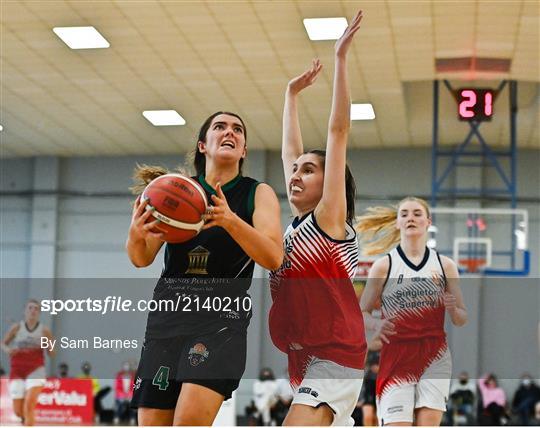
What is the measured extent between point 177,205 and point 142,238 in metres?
0.23

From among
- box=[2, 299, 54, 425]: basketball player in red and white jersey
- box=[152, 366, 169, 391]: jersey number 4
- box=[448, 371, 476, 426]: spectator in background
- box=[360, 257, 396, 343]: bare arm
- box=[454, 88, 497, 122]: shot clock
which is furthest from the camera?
box=[448, 371, 476, 426]: spectator in background

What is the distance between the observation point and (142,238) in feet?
15.1

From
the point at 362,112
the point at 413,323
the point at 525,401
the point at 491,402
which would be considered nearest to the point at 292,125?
the point at 413,323

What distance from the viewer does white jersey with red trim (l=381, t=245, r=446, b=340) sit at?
20.5 feet

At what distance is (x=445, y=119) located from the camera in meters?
19.3

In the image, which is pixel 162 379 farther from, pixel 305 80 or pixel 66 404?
pixel 66 404

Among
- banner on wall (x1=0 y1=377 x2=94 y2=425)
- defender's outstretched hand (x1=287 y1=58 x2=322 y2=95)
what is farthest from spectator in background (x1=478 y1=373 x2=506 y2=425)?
defender's outstretched hand (x1=287 y1=58 x2=322 y2=95)

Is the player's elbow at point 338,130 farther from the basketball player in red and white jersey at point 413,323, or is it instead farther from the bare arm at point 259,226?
the basketball player in red and white jersey at point 413,323

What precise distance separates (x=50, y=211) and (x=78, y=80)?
713 centimetres

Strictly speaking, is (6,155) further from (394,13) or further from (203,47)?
(394,13)

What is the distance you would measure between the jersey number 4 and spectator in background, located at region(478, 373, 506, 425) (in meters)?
14.1

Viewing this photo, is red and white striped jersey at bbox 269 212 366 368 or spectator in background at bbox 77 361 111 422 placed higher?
red and white striped jersey at bbox 269 212 366 368

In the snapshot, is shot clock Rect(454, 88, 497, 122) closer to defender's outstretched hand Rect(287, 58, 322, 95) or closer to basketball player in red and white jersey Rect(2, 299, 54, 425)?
basketball player in red and white jersey Rect(2, 299, 54, 425)

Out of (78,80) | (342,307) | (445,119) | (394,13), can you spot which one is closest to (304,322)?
(342,307)
